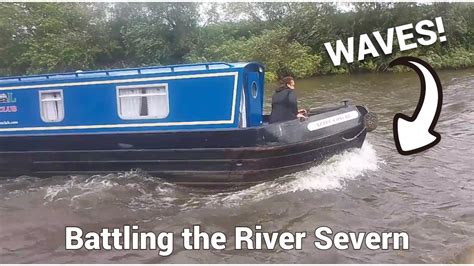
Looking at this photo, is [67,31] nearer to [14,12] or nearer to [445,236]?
[14,12]

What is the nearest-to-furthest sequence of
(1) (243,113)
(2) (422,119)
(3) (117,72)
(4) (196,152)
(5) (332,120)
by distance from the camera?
(2) (422,119) < (4) (196,152) < (1) (243,113) < (5) (332,120) < (3) (117,72)

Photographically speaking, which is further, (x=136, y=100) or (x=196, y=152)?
(x=136, y=100)

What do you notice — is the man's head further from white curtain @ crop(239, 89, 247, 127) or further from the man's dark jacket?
white curtain @ crop(239, 89, 247, 127)

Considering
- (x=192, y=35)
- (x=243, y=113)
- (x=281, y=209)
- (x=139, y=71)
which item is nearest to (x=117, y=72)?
(x=139, y=71)

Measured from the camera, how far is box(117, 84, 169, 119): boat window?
7.11 meters

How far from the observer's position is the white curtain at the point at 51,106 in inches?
302

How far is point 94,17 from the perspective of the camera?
28094 millimetres

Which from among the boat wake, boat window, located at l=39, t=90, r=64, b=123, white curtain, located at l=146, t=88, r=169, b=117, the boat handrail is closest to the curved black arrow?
the boat wake

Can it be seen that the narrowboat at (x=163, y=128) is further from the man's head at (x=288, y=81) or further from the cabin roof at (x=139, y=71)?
the man's head at (x=288, y=81)

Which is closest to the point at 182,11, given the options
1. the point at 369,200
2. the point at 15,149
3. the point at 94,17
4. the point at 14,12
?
the point at 94,17

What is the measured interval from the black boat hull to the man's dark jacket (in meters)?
0.31

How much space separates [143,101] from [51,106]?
1748 millimetres

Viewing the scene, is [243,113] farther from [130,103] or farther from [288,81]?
[130,103]

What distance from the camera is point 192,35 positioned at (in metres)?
26.9
